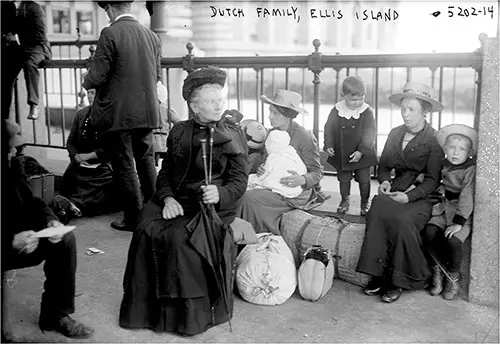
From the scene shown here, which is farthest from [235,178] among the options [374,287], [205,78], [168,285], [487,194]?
[487,194]

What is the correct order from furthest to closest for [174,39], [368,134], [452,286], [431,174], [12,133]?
1. [174,39]
2. [368,134]
3. [431,174]
4. [452,286]
5. [12,133]

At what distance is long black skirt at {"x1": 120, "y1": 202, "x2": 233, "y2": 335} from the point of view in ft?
10.9

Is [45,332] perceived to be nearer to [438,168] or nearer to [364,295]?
[364,295]

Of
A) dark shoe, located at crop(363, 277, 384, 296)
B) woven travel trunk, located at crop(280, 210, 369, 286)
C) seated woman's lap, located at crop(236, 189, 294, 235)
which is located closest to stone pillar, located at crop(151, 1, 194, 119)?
seated woman's lap, located at crop(236, 189, 294, 235)

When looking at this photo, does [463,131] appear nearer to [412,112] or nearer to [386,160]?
[412,112]

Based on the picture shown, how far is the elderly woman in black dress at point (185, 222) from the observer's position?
3.34 metres

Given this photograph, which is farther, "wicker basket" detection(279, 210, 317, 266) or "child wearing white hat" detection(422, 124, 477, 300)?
"wicker basket" detection(279, 210, 317, 266)

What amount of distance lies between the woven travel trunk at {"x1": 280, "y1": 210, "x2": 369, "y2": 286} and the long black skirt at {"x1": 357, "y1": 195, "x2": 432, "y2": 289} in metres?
0.20

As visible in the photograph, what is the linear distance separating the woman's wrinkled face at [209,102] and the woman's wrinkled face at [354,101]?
4.80 ft

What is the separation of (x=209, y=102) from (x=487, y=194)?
1.67 meters

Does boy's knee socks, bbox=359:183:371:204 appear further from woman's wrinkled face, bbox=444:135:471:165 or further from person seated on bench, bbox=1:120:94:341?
person seated on bench, bbox=1:120:94:341

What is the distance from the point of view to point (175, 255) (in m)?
3.34

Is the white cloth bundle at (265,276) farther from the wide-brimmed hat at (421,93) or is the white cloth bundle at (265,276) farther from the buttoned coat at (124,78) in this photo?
the buttoned coat at (124,78)

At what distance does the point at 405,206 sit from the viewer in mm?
3891
